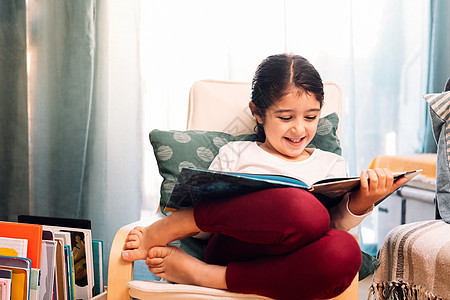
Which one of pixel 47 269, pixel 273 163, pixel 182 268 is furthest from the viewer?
pixel 273 163

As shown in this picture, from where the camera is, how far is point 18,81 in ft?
5.91

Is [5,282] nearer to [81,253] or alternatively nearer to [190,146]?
[81,253]

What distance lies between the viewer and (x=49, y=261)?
42.3 inches

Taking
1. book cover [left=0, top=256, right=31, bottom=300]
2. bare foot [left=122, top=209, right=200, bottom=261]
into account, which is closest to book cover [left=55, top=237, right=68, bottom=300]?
book cover [left=0, top=256, right=31, bottom=300]

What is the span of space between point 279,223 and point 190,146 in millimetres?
461

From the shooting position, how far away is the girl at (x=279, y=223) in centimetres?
85

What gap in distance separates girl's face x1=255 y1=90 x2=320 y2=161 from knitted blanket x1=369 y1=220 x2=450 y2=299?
1.07 feet

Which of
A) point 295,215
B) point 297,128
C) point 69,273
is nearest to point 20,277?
point 69,273

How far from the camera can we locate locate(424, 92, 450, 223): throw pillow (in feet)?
3.77

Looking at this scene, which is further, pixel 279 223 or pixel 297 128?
pixel 297 128

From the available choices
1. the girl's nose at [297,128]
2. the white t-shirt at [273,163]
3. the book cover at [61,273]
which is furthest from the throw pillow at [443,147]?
the book cover at [61,273]

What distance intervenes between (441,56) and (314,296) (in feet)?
5.18

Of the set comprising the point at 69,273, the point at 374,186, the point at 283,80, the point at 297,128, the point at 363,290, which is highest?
the point at 283,80

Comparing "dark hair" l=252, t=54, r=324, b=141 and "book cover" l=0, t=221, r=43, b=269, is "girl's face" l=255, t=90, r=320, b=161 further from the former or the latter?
"book cover" l=0, t=221, r=43, b=269
